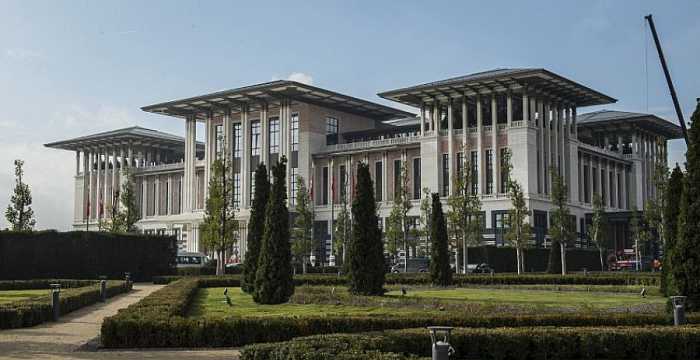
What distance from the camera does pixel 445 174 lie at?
3489 inches

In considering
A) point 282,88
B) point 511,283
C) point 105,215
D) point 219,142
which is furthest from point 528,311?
point 105,215

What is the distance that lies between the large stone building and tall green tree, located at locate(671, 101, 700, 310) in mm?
51672

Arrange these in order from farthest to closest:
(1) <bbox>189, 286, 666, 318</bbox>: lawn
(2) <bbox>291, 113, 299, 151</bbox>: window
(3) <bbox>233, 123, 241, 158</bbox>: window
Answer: (3) <bbox>233, 123, 241, 158</bbox>: window, (2) <bbox>291, 113, 299, 151</bbox>: window, (1) <bbox>189, 286, 666, 318</bbox>: lawn

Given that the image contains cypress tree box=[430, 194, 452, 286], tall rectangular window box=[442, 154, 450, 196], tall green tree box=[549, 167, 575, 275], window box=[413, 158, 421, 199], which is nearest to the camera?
cypress tree box=[430, 194, 452, 286]

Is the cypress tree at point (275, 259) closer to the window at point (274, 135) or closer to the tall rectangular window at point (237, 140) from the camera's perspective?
the window at point (274, 135)

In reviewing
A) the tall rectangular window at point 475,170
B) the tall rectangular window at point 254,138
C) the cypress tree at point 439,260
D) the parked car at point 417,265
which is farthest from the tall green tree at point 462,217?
the tall rectangular window at point 254,138

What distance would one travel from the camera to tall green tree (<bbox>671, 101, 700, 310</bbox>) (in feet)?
70.9

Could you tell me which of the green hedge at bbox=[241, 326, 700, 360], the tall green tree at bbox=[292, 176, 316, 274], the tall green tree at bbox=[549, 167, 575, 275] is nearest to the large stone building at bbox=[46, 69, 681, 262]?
the tall green tree at bbox=[292, 176, 316, 274]

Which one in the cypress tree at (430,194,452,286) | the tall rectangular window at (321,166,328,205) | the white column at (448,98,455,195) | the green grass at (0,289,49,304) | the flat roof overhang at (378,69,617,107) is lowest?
the green grass at (0,289,49,304)

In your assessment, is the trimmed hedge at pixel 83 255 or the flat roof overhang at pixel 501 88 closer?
the trimmed hedge at pixel 83 255

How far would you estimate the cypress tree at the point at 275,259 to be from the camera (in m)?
30.4

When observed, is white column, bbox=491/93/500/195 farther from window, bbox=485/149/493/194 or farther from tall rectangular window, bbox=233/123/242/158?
tall rectangular window, bbox=233/123/242/158

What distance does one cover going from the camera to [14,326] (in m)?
21.8

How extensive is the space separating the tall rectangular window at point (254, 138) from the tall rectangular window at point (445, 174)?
23063 mm
